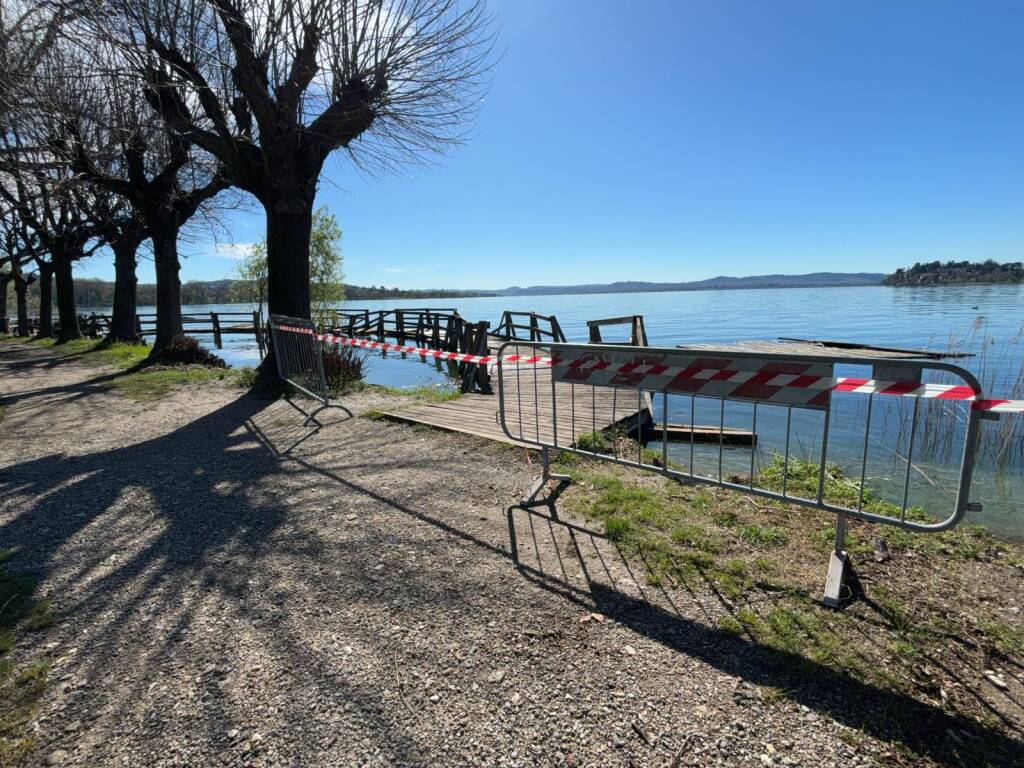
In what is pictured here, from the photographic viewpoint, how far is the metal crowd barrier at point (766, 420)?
9.42ft

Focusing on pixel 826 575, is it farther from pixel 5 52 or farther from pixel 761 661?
pixel 5 52

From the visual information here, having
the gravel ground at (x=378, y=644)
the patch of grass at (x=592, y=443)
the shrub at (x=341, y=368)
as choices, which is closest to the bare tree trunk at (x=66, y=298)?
the shrub at (x=341, y=368)

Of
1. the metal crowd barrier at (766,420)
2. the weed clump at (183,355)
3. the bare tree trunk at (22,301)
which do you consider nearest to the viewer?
the metal crowd barrier at (766,420)

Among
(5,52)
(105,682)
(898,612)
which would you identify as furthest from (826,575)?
(5,52)

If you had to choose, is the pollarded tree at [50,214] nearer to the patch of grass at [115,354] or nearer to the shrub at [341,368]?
the patch of grass at [115,354]

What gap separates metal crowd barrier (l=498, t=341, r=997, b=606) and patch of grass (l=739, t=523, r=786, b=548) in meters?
0.36

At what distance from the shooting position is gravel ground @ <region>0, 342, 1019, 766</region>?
1.95 m

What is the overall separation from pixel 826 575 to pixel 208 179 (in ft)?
54.2

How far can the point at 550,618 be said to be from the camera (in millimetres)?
2703

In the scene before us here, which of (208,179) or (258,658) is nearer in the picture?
(258,658)

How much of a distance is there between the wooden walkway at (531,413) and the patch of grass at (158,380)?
5.49m

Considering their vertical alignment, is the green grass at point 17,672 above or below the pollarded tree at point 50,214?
below

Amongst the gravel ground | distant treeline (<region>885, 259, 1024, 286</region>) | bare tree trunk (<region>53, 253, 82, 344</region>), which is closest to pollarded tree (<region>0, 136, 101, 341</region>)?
bare tree trunk (<region>53, 253, 82, 344</region>)

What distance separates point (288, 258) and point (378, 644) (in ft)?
26.2
